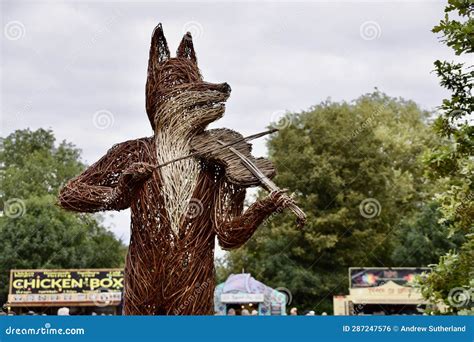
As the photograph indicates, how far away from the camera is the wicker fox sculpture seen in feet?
22.1

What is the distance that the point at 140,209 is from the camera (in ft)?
22.9

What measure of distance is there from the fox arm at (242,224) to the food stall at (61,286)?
2047cm

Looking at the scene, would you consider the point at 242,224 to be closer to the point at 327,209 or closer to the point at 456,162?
the point at 456,162

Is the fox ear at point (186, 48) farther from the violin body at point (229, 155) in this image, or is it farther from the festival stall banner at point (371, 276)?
the festival stall banner at point (371, 276)

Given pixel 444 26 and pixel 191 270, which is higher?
pixel 444 26

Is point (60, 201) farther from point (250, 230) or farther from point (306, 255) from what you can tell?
point (306, 255)

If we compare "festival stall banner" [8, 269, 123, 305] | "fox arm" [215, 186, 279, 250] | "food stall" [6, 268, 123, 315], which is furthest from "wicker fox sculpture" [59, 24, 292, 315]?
"festival stall banner" [8, 269, 123, 305]

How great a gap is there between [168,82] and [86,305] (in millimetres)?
21054

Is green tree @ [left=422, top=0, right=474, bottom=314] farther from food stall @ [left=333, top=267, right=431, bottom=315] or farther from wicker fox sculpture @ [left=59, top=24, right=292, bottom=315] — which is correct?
food stall @ [left=333, top=267, right=431, bottom=315]

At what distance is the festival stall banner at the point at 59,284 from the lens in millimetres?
26688

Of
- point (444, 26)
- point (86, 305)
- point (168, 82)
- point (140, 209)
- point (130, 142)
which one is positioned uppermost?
point (444, 26)

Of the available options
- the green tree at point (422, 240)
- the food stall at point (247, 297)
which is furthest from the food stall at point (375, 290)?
the green tree at point (422, 240)

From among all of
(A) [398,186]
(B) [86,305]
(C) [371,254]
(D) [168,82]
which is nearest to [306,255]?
(C) [371,254]

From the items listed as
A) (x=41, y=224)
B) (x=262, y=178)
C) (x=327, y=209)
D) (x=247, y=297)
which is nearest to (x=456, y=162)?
(x=262, y=178)
